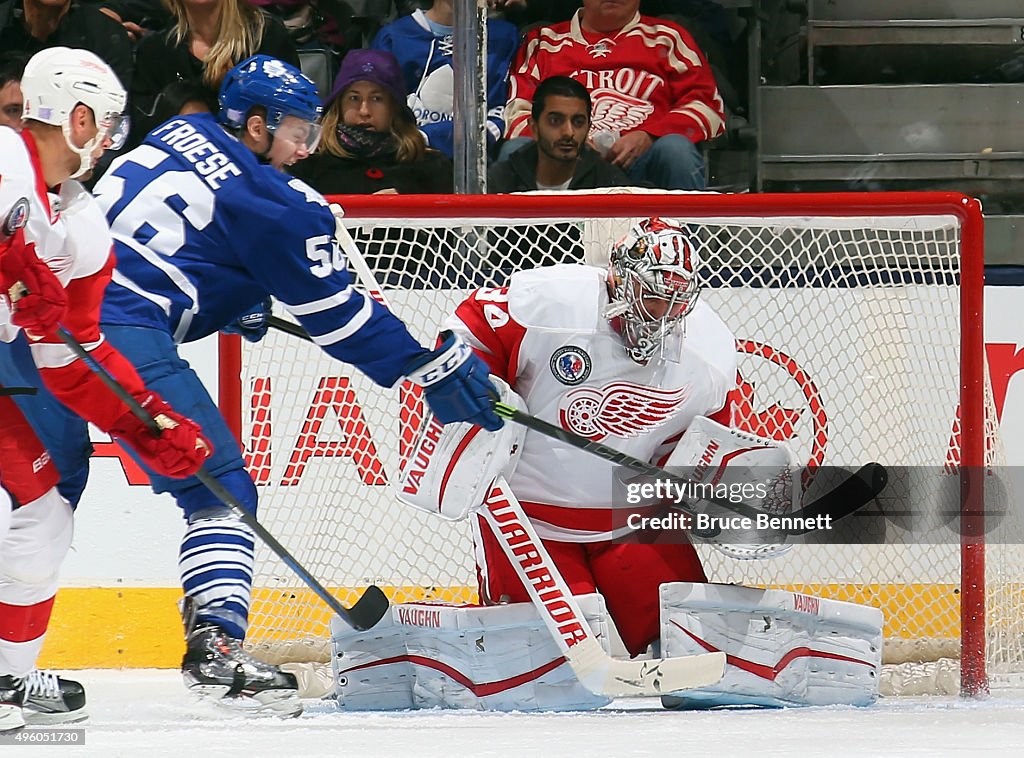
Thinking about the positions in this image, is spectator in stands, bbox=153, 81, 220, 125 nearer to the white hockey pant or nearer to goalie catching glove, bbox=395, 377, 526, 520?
goalie catching glove, bbox=395, 377, 526, 520

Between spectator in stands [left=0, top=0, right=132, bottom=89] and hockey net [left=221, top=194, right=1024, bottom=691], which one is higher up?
spectator in stands [left=0, top=0, right=132, bottom=89]

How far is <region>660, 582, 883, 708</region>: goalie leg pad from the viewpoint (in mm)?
2924

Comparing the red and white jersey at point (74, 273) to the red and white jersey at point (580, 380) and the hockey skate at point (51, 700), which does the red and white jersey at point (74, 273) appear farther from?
the red and white jersey at point (580, 380)

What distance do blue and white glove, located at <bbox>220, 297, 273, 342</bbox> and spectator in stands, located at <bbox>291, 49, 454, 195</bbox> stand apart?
1.02 metres

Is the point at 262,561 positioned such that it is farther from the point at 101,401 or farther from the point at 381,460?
the point at 101,401

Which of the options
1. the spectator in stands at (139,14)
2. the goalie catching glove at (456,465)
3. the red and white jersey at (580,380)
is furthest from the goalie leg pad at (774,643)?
the spectator in stands at (139,14)

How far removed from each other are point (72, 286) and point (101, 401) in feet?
0.63

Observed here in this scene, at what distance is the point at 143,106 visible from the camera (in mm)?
4129

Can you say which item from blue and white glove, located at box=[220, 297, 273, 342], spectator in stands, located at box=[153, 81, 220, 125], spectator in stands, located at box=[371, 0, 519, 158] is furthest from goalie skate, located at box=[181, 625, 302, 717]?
spectator in stands, located at box=[153, 81, 220, 125]

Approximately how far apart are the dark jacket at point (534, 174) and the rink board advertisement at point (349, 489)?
0.63 meters

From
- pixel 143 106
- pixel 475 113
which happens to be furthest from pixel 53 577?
pixel 143 106

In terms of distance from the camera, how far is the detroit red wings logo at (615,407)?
3.01 metres

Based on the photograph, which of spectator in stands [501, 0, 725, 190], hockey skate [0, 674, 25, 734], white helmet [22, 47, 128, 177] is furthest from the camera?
spectator in stands [501, 0, 725, 190]

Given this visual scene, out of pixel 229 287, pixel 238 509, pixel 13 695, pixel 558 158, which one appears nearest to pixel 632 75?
pixel 558 158
